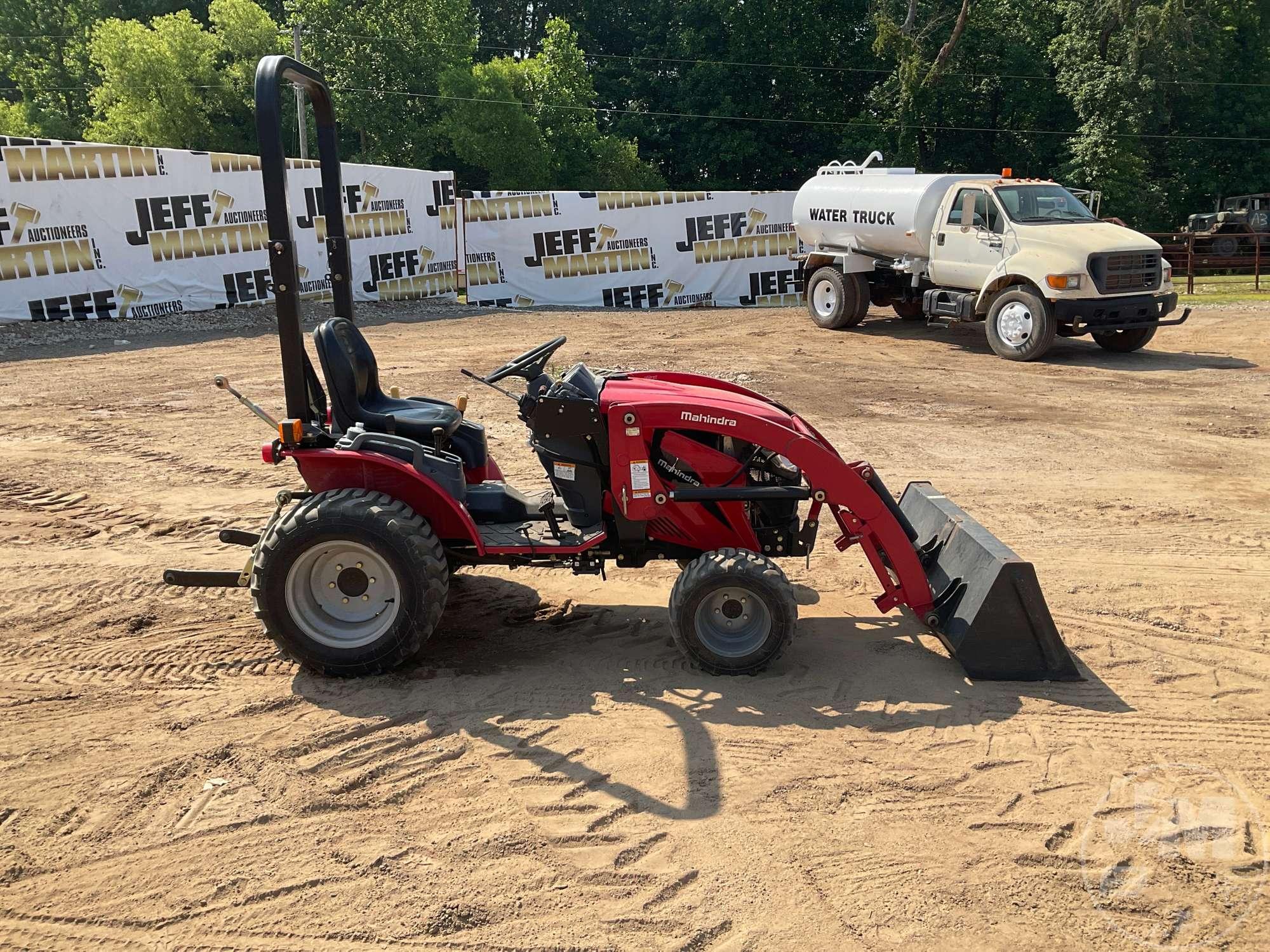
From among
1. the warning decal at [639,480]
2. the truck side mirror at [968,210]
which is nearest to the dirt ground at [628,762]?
the warning decal at [639,480]

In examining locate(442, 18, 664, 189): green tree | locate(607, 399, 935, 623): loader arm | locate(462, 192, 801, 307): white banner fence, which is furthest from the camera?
locate(442, 18, 664, 189): green tree

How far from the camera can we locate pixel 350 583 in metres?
4.80

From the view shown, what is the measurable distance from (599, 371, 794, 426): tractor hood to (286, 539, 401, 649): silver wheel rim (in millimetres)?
1244

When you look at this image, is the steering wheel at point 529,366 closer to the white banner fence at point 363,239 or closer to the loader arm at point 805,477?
the loader arm at point 805,477

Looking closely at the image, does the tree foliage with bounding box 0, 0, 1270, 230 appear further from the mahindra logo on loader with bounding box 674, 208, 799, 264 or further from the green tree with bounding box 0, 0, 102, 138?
the mahindra logo on loader with bounding box 674, 208, 799, 264

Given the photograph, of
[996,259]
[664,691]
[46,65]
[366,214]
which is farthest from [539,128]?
[664,691]

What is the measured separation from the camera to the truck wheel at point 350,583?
15.1 ft

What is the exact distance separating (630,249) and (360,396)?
54.0 feet

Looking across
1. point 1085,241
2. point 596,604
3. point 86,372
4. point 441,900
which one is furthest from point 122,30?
point 441,900

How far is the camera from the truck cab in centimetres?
1328

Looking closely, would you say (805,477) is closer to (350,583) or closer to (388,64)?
(350,583)

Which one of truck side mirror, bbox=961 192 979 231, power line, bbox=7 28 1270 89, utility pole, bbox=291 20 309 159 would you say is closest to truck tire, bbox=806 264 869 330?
truck side mirror, bbox=961 192 979 231

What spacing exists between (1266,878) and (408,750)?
2.97 metres

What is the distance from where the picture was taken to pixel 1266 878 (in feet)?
11.2
